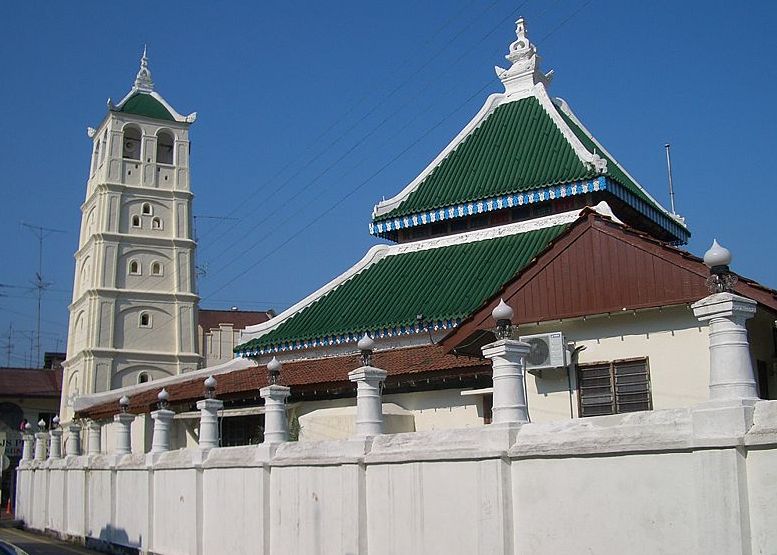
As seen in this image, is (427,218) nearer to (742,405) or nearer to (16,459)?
(742,405)

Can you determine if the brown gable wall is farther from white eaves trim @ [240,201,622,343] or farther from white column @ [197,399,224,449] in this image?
white eaves trim @ [240,201,622,343]

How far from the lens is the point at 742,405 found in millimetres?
7340

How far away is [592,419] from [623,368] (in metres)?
4.18

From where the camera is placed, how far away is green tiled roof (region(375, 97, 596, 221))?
65.3ft

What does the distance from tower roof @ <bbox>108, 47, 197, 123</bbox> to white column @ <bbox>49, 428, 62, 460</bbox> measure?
23438mm

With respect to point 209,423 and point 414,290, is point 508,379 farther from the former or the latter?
point 414,290

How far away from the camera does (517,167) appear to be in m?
20.7

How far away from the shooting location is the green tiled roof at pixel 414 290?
61.0ft

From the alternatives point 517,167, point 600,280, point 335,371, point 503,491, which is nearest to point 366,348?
point 503,491

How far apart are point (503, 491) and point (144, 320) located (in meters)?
38.4

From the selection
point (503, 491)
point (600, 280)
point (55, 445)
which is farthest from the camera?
point (55, 445)

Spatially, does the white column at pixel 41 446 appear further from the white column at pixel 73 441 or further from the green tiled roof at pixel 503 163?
the green tiled roof at pixel 503 163

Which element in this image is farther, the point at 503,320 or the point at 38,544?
the point at 38,544

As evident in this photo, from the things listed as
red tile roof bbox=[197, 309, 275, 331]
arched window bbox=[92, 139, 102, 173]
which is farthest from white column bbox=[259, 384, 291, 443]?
red tile roof bbox=[197, 309, 275, 331]
